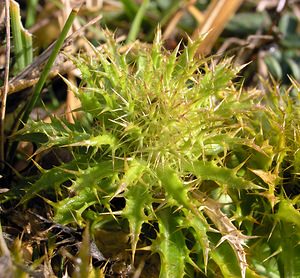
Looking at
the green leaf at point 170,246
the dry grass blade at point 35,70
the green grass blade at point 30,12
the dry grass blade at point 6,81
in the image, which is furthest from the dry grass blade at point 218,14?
the green leaf at point 170,246

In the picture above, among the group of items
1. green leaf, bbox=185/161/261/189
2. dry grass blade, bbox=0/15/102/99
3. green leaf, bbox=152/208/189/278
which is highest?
dry grass blade, bbox=0/15/102/99

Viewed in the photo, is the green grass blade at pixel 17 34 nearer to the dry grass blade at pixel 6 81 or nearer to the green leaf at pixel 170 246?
the dry grass blade at pixel 6 81

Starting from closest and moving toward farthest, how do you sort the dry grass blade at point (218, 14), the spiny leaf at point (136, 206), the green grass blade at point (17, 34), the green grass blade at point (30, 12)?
1. the spiny leaf at point (136, 206)
2. the green grass blade at point (17, 34)
3. the green grass blade at point (30, 12)
4. the dry grass blade at point (218, 14)

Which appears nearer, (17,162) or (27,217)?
(27,217)

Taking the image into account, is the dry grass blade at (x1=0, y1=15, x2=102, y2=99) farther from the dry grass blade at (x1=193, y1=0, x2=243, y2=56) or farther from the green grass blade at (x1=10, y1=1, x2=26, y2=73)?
the dry grass blade at (x1=193, y1=0, x2=243, y2=56)

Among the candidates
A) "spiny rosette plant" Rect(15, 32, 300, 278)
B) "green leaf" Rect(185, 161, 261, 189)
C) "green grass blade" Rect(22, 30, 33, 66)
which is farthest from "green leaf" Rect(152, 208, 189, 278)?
→ "green grass blade" Rect(22, 30, 33, 66)

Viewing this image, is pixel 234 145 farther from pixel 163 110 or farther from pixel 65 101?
pixel 65 101

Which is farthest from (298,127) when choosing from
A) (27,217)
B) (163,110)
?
(27,217)

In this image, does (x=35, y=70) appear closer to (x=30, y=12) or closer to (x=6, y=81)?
(x=6, y=81)
